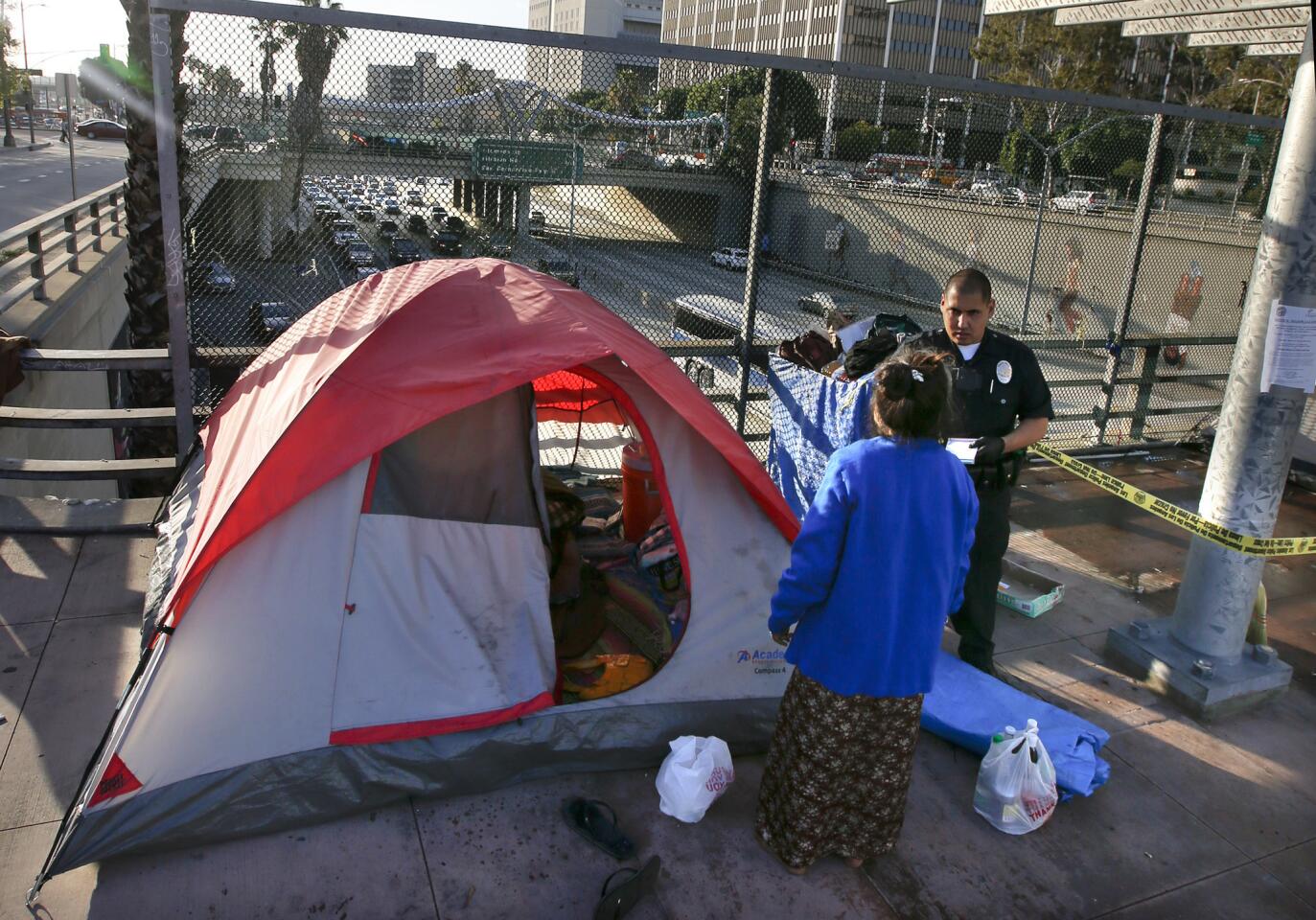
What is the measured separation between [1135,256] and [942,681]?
4.56m

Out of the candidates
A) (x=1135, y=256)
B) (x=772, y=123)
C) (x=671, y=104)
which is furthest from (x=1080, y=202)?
(x=772, y=123)

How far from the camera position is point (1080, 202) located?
15.7 meters

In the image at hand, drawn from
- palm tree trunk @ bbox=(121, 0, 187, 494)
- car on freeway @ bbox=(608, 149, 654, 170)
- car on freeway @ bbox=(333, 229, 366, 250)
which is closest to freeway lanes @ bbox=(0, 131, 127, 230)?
palm tree trunk @ bbox=(121, 0, 187, 494)

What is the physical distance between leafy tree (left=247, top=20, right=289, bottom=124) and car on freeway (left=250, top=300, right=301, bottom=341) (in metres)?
1.14

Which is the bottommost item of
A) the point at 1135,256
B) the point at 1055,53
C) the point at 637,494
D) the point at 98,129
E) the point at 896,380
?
the point at 637,494

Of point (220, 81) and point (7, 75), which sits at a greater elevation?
point (7, 75)

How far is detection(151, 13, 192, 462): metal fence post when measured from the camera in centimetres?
432

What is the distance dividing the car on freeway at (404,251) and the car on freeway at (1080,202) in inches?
480

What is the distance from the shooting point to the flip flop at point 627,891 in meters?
2.86

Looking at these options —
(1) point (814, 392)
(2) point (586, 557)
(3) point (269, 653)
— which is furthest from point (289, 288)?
(1) point (814, 392)

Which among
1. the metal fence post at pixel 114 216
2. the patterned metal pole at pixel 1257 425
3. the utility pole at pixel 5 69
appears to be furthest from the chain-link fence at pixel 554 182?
the utility pole at pixel 5 69

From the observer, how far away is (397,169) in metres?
4.87

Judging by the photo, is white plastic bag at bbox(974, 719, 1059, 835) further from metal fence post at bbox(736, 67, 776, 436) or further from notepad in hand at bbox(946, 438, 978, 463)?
metal fence post at bbox(736, 67, 776, 436)

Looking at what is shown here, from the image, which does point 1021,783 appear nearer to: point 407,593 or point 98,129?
point 407,593
